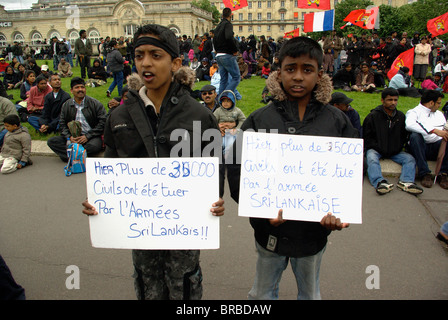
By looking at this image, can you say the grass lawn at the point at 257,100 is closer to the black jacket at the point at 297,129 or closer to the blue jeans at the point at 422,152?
the blue jeans at the point at 422,152

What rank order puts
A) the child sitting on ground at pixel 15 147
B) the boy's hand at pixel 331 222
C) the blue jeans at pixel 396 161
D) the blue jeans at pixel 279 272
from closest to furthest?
the boy's hand at pixel 331 222 → the blue jeans at pixel 279 272 → the blue jeans at pixel 396 161 → the child sitting on ground at pixel 15 147

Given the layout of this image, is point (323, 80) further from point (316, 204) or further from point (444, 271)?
point (444, 271)

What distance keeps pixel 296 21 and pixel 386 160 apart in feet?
297

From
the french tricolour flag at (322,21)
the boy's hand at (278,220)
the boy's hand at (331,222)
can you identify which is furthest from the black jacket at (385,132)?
the french tricolour flag at (322,21)

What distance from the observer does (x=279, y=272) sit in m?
2.18

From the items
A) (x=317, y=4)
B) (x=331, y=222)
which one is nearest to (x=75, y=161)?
(x=331, y=222)

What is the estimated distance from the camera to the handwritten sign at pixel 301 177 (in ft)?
6.10

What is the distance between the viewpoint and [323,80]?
1942 mm

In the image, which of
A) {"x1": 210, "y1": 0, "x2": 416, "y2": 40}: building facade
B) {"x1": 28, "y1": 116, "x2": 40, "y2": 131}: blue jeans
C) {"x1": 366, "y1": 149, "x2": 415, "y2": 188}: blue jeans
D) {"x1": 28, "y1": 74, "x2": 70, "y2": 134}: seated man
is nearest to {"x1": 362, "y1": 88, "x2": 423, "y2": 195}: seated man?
{"x1": 366, "y1": 149, "x2": 415, "y2": 188}: blue jeans

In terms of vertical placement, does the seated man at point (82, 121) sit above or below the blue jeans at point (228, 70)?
below

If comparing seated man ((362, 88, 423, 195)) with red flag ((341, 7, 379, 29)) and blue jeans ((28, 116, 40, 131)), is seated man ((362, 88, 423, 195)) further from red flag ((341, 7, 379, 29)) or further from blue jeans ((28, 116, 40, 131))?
red flag ((341, 7, 379, 29))

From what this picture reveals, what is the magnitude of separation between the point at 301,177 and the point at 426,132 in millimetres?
4480

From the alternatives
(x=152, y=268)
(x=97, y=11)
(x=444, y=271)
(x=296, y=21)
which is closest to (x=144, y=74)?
(x=152, y=268)

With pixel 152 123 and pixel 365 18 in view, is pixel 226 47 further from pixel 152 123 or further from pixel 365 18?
pixel 365 18
